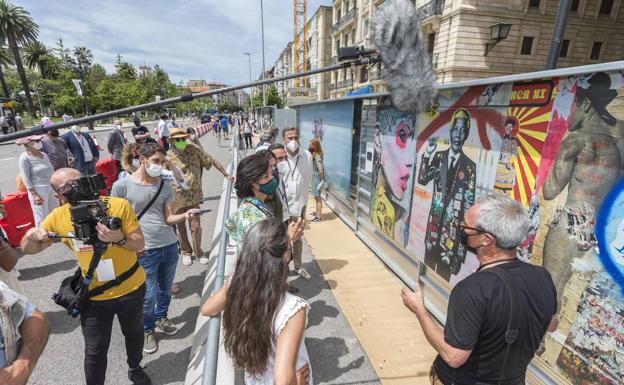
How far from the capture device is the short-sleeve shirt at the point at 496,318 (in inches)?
59.4

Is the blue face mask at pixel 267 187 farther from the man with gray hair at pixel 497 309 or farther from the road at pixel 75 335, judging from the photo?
the road at pixel 75 335

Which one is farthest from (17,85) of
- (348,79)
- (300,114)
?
(300,114)

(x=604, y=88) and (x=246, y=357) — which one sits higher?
(x=604, y=88)

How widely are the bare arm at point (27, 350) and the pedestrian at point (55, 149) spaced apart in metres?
6.27

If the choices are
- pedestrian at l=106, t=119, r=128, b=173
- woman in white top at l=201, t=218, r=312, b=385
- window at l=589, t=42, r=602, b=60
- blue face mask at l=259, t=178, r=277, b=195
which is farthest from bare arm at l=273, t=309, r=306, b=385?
window at l=589, t=42, r=602, b=60

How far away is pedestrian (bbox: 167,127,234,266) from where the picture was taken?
458 centimetres

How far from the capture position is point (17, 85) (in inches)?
2549

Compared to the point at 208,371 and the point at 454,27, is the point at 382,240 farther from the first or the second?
the point at 454,27

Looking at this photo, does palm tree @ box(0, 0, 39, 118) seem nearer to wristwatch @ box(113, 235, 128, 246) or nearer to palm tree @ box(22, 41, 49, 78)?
palm tree @ box(22, 41, 49, 78)

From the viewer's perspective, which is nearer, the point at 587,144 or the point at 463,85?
the point at 587,144

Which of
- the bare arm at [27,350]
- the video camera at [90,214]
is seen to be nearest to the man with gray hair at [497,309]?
the bare arm at [27,350]

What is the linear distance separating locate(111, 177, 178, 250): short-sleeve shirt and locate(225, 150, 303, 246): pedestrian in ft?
3.62

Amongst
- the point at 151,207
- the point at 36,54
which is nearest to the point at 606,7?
the point at 151,207

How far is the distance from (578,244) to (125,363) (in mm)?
4107
